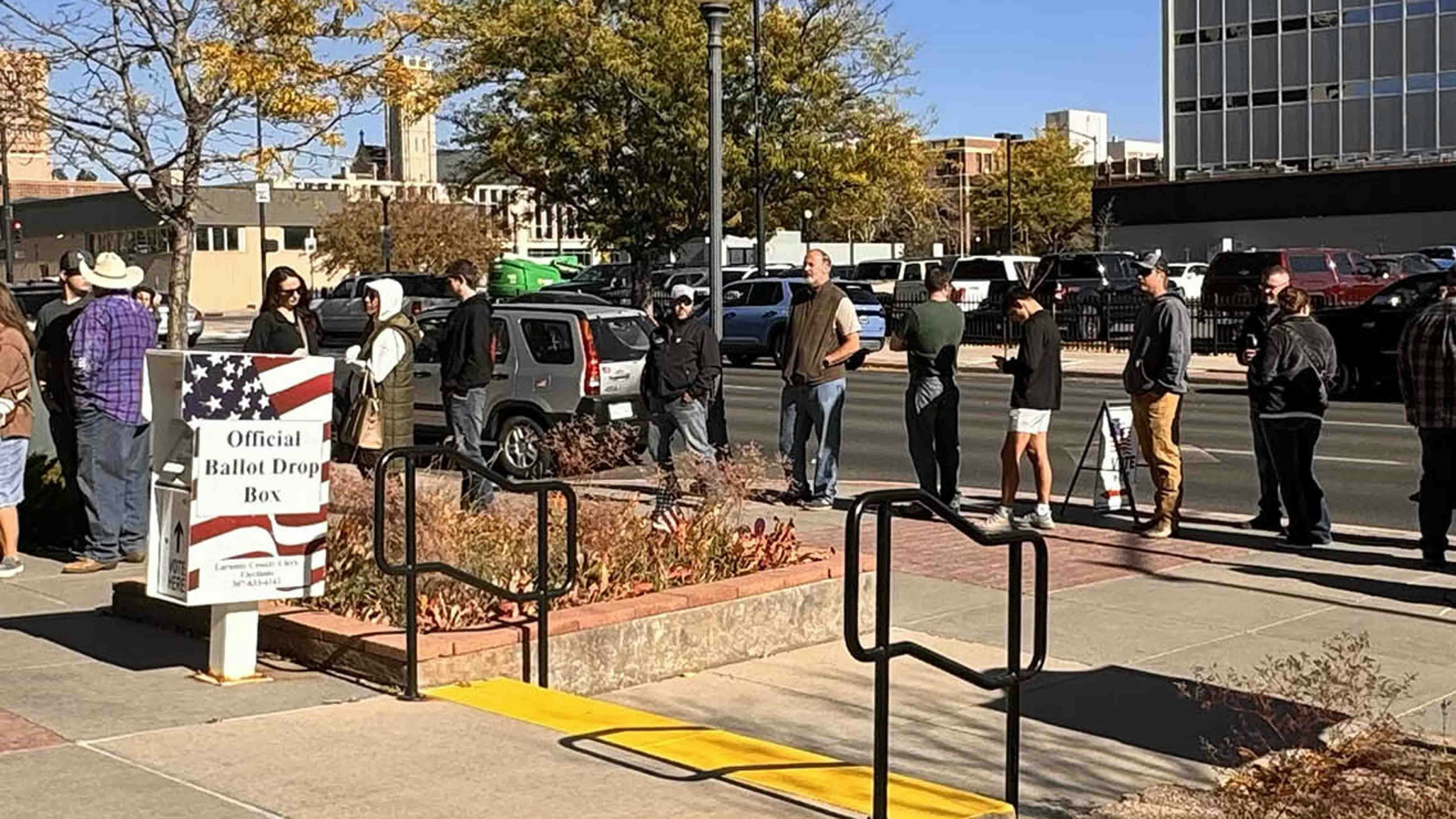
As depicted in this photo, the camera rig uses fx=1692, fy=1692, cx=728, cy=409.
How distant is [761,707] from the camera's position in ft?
25.0

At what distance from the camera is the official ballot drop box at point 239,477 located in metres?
6.75

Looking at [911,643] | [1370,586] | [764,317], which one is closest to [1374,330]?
[764,317]

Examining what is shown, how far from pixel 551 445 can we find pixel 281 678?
172 inches

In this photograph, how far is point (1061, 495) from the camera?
14.3 meters

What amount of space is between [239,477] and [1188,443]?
13759 millimetres

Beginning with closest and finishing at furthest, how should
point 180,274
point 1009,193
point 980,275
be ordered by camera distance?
point 180,274, point 980,275, point 1009,193

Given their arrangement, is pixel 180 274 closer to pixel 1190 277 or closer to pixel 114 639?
pixel 114 639

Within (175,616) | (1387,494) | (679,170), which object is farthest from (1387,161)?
(175,616)

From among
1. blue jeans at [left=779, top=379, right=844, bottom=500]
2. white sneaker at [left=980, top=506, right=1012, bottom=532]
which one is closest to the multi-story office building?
blue jeans at [left=779, top=379, right=844, bottom=500]

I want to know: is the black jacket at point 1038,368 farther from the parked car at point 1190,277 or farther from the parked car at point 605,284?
the parked car at point 1190,277

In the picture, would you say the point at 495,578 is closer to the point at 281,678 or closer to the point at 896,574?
the point at 281,678

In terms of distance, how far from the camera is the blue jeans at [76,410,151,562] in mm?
9906

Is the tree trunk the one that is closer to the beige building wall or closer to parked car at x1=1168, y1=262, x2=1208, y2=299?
parked car at x1=1168, y1=262, x2=1208, y2=299

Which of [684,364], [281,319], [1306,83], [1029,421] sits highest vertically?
[1306,83]
